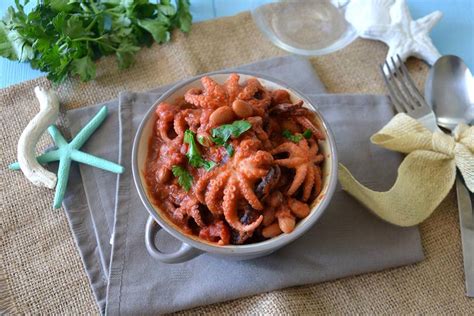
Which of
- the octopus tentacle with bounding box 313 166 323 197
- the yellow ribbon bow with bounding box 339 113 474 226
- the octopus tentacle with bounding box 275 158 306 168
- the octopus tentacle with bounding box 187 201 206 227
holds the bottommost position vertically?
the yellow ribbon bow with bounding box 339 113 474 226

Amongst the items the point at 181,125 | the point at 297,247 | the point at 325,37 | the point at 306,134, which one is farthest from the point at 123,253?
the point at 325,37

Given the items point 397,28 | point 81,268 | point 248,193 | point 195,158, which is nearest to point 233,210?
point 248,193

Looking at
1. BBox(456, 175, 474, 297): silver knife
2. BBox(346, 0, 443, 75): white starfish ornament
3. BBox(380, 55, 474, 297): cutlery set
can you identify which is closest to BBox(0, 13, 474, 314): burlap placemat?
BBox(456, 175, 474, 297): silver knife

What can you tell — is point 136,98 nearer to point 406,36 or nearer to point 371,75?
point 371,75

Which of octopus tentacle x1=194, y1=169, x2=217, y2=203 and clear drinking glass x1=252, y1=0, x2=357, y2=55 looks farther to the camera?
clear drinking glass x1=252, y1=0, x2=357, y2=55

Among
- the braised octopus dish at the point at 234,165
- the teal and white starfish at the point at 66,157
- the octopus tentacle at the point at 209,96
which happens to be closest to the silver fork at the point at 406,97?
the braised octopus dish at the point at 234,165

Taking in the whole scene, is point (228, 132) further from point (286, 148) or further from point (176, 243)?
point (176, 243)

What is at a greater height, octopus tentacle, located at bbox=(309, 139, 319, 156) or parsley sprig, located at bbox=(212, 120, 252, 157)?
parsley sprig, located at bbox=(212, 120, 252, 157)

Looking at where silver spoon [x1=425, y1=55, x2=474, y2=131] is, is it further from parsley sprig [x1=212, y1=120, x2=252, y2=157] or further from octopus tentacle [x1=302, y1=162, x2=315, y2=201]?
parsley sprig [x1=212, y1=120, x2=252, y2=157]
